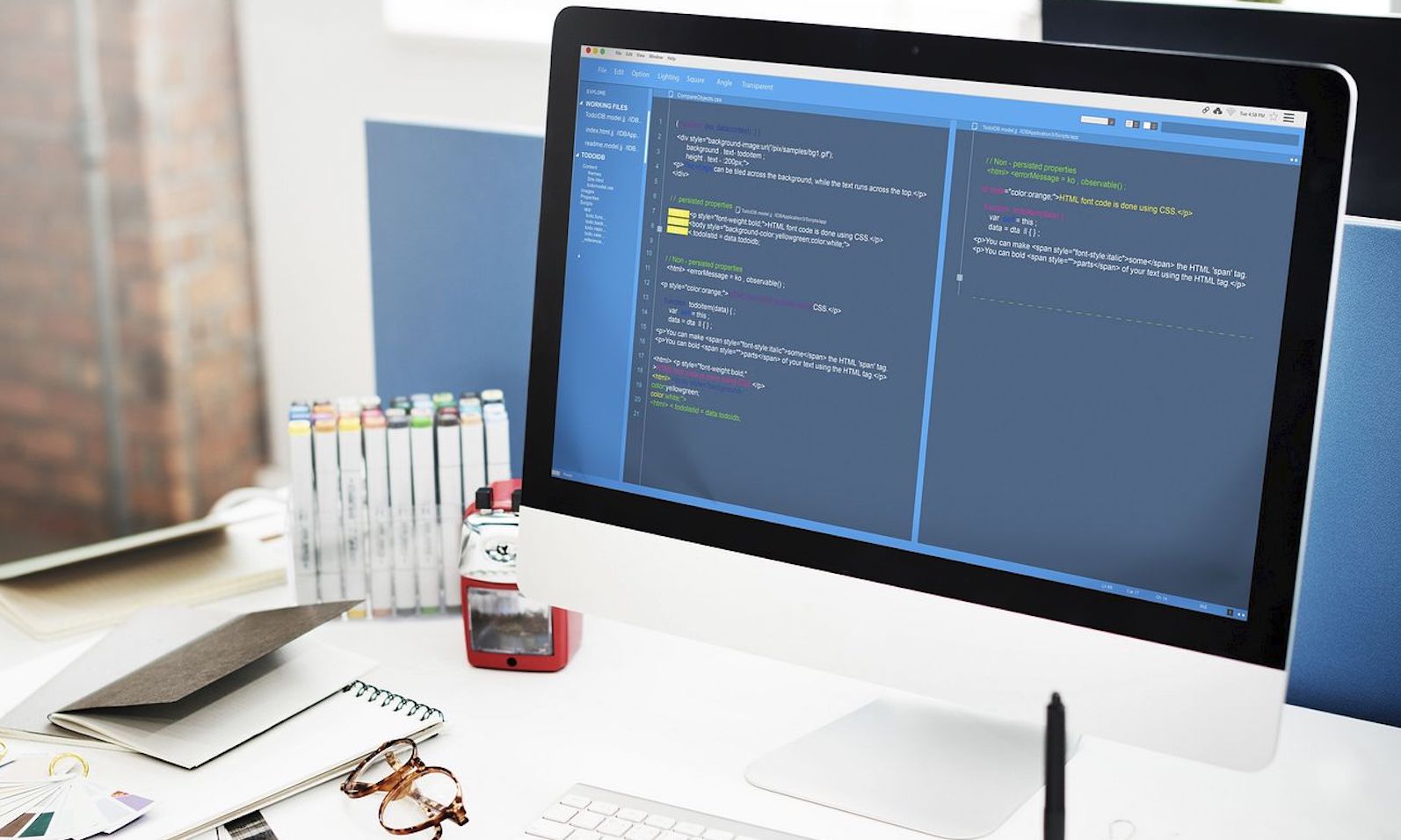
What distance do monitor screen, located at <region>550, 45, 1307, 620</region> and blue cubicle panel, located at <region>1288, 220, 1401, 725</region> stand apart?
0.82ft

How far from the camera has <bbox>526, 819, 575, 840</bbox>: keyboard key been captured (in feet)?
2.85

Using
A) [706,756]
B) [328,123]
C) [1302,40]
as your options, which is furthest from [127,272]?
[1302,40]

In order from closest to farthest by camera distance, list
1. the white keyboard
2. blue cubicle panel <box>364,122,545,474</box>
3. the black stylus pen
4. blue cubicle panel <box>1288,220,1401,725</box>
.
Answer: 1. the black stylus pen
2. the white keyboard
3. blue cubicle panel <box>1288,220,1401,725</box>
4. blue cubicle panel <box>364,122,545,474</box>

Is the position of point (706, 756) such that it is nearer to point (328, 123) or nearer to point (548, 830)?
point (548, 830)

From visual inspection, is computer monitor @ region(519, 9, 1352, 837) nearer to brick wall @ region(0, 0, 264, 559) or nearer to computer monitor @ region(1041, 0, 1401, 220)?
computer monitor @ region(1041, 0, 1401, 220)

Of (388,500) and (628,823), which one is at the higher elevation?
(388,500)

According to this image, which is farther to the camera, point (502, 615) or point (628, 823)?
point (502, 615)

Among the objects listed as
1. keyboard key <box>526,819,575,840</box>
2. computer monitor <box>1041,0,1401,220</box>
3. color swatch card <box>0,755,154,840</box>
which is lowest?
color swatch card <box>0,755,154,840</box>

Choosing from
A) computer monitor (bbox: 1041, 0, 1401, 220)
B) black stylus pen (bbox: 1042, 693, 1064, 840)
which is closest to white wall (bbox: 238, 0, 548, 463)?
computer monitor (bbox: 1041, 0, 1401, 220)

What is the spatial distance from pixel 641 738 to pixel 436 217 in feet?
2.07

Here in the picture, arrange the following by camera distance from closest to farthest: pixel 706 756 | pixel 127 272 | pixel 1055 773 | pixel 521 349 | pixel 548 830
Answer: pixel 1055 773, pixel 548 830, pixel 706 756, pixel 521 349, pixel 127 272

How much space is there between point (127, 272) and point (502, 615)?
2027 millimetres

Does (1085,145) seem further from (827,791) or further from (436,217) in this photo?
(436,217)

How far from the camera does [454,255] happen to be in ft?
4.64
